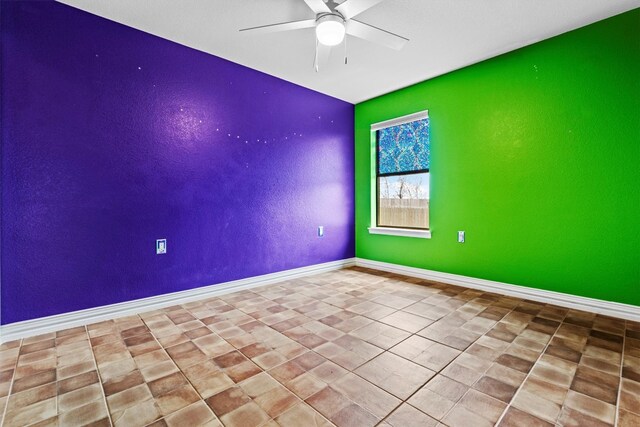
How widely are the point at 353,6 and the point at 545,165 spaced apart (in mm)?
2233

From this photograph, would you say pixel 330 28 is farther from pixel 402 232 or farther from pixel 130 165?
pixel 402 232

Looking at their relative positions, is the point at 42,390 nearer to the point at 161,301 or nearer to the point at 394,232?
the point at 161,301

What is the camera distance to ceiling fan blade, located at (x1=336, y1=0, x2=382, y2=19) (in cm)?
188

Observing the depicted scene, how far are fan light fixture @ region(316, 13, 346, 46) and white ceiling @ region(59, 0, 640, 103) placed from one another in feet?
0.93

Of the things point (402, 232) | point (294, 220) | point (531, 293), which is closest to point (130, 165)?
point (294, 220)

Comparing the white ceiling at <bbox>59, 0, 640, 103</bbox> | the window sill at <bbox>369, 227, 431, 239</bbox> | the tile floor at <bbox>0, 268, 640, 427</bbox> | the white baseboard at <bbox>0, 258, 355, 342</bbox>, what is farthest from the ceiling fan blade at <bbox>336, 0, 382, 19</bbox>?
the white baseboard at <bbox>0, 258, 355, 342</bbox>

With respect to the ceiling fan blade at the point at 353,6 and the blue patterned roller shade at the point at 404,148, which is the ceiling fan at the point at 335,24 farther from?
the blue patterned roller shade at the point at 404,148

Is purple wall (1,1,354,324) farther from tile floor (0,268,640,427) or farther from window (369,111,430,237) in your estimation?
window (369,111,430,237)

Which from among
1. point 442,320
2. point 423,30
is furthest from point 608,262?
point 423,30

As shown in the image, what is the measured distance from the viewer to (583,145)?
252 centimetres

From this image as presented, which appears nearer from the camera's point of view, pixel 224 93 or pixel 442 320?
pixel 442 320

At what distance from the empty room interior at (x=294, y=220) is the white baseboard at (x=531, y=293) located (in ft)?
0.05

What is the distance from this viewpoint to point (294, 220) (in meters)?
3.71

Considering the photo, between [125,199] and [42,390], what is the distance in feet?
4.78
